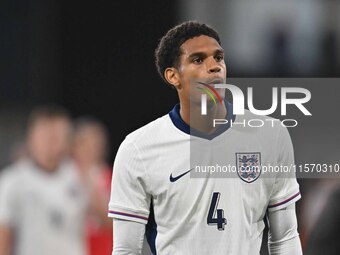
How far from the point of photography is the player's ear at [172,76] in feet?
11.2

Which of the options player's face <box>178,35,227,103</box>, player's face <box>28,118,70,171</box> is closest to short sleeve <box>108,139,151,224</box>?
player's face <box>178,35,227,103</box>

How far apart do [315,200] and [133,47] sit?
109 inches

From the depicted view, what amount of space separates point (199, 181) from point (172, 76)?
1.25 ft

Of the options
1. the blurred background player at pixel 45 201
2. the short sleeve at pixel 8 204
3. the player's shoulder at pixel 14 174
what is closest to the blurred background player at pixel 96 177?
the blurred background player at pixel 45 201

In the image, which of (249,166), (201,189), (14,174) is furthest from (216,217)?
(14,174)

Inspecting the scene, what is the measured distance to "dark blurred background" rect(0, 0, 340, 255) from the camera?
7969mm

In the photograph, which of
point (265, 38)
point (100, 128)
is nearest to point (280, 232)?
point (100, 128)

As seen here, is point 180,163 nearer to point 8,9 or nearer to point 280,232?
point 280,232

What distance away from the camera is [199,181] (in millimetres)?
3338

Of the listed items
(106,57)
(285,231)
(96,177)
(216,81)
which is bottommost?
(285,231)

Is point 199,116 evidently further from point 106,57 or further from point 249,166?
point 106,57

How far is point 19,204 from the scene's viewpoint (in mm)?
6184

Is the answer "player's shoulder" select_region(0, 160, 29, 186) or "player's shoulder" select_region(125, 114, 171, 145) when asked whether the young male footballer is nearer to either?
"player's shoulder" select_region(125, 114, 171, 145)

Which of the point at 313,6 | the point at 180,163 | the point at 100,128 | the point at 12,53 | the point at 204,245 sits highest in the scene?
the point at 313,6
